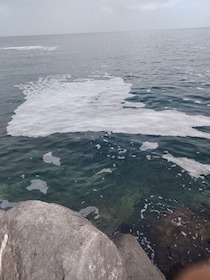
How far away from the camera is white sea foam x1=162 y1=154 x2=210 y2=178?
471 inches

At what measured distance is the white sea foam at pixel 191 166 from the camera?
12.0m

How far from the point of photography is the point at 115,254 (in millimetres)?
6203

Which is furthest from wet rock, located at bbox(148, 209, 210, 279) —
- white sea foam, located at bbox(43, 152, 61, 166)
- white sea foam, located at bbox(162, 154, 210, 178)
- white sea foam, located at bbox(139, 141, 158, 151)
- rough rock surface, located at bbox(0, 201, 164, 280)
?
white sea foam, located at bbox(43, 152, 61, 166)

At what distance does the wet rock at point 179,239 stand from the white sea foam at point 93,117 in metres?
7.24

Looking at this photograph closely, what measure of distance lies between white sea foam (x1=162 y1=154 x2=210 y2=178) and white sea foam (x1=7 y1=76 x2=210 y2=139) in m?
2.86

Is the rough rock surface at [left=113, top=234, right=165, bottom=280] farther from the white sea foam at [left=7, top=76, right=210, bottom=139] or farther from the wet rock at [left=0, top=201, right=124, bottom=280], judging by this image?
the white sea foam at [left=7, top=76, right=210, bottom=139]

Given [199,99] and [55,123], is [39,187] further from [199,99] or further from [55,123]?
[199,99]

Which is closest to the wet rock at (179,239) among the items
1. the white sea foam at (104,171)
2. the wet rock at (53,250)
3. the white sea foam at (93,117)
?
the wet rock at (53,250)

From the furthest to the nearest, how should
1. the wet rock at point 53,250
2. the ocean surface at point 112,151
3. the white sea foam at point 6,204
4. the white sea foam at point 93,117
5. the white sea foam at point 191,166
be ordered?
1. the white sea foam at point 93,117
2. the white sea foam at point 191,166
3. the white sea foam at point 6,204
4. the ocean surface at point 112,151
5. the wet rock at point 53,250

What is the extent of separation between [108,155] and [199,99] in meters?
11.8

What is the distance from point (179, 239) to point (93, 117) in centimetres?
1228

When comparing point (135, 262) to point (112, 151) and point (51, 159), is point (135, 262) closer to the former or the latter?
point (112, 151)

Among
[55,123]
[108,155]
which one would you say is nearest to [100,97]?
[55,123]

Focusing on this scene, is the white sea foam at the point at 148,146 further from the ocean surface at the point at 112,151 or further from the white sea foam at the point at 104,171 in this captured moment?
the white sea foam at the point at 104,171
